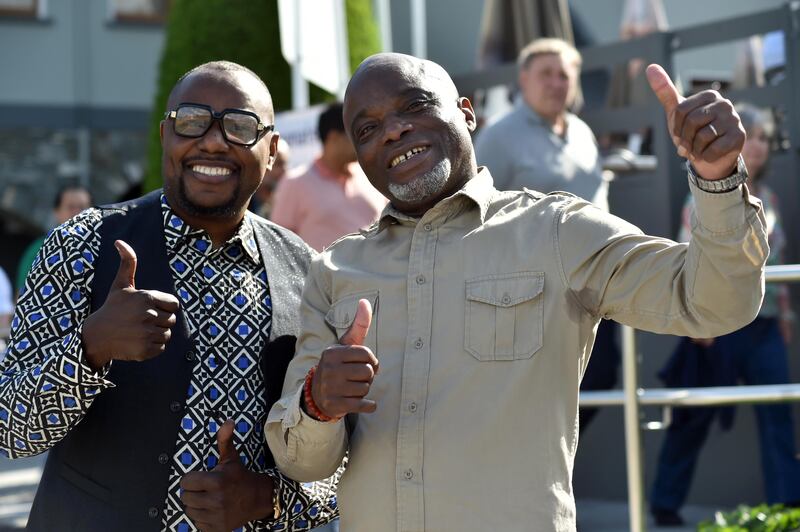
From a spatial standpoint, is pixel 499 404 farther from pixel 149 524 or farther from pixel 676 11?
pixel 676 11

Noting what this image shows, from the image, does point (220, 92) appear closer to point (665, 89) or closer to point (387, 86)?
point (387, 86)

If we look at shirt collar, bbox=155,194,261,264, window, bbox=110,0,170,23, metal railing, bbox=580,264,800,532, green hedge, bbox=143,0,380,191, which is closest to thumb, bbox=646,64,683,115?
shirt collar, bbox=155,194,261,264

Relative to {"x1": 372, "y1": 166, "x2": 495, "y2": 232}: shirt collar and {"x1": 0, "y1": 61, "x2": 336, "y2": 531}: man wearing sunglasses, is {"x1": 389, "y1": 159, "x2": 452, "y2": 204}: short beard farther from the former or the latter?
{"x1": 0, "y1": 61, "x2": 336, "y2": 531}: man wearing sunglasses

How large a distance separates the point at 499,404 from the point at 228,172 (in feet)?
3.00

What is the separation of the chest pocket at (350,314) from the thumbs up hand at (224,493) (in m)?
0.32

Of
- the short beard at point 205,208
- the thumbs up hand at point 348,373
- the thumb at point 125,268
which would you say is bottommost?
the thumbs up hand at point 348,373

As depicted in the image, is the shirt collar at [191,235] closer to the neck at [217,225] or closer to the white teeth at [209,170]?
the neck at [217,225]

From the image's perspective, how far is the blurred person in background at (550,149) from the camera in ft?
18.4

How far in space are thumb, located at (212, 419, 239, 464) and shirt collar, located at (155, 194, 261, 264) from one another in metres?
0.48

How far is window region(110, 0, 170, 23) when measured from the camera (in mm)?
19453

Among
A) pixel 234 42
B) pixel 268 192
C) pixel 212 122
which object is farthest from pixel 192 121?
pixel 234 42

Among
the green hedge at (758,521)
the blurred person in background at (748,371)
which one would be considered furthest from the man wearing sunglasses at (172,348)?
the blurred person in background at (748,371)

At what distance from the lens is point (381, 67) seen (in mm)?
2822

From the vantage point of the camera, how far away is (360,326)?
2496 millimetres
